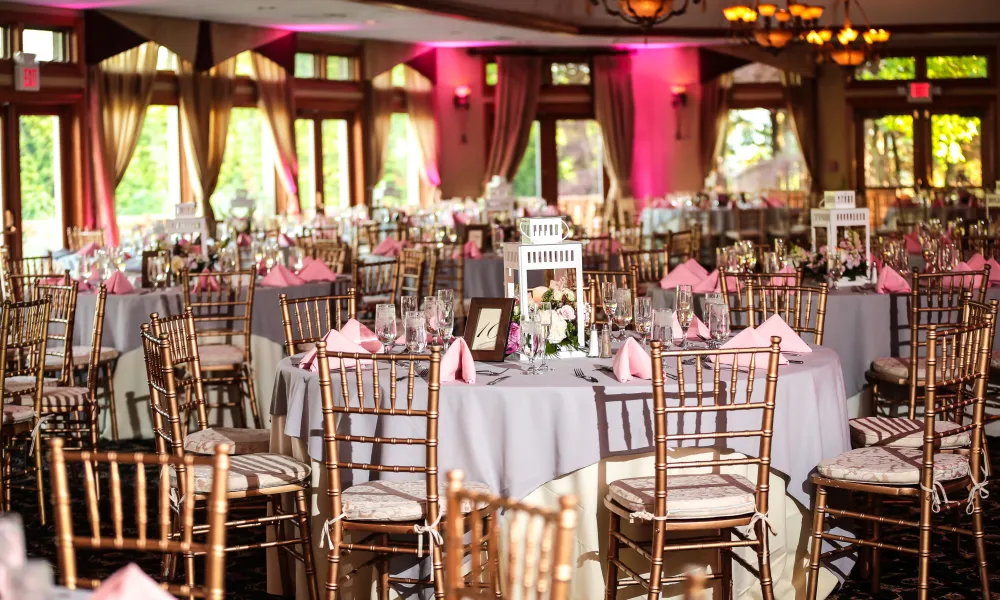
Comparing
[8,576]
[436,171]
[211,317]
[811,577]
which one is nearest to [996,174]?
[436,171]

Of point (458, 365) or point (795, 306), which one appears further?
point (795, 306)

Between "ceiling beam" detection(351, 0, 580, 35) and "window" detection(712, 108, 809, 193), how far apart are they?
420 cm

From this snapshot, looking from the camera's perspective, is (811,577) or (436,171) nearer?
(811,577)

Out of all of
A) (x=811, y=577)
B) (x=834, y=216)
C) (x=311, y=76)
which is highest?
(x=311, y=76)

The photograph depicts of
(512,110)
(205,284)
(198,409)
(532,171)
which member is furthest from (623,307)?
(532,171)

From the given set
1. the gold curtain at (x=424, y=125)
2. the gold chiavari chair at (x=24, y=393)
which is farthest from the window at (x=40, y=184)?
the gold chiavari chair at (x=24, y=393)

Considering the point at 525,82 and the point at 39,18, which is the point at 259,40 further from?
the point at 525,82

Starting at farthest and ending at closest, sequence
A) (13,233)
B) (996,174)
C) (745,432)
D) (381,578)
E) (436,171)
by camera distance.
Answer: (996,174) → (436,171) → (13,233) → (381,578) → (745,432)

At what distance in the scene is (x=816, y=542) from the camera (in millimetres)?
3992

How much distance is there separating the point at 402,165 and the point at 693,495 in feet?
48.1

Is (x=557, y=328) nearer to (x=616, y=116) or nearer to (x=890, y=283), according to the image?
(x=890, y=283)

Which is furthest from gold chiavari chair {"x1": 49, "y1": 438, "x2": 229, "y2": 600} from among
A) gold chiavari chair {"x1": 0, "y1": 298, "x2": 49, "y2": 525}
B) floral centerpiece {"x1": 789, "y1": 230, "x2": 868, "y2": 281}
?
floral centerpiece {"x1": 789, "y1": 230, "x2": 868, "y2": 281}

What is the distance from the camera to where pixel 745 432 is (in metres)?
3.56

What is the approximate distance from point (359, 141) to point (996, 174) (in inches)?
395
